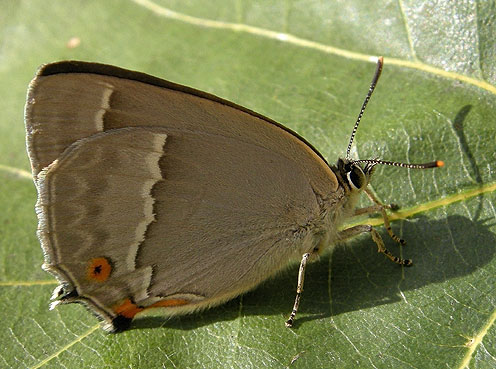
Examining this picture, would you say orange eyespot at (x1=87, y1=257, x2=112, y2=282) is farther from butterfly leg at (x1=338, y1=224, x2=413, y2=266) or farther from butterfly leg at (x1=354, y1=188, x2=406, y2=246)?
butterfly leg at (x1=354, y1=188, x2=406, y2=246)

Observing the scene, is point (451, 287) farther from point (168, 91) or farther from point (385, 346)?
point (168, 91)

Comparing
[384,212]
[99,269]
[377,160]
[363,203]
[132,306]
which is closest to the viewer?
[99,269]

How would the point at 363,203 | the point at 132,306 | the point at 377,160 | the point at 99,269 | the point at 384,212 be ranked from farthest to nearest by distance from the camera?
1. the point at 363,203
2. the point at 377,160
3. the point at 384,212
4. the point at 132,306
5. the point at 99,269

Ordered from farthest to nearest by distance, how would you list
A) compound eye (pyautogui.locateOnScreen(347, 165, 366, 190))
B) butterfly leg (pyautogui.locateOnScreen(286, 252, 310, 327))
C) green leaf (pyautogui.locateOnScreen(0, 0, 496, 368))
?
1. compound eye (pyautogui.locateOnScreen(347, 165, 366, 190))
2. butterfly leg (pyautogui.locateOnScreen(286, 252, 310, 327))
3. green leaf (pyautogui.locateOnScreen(0, 0, 496, 368))

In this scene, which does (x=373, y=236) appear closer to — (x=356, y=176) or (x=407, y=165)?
(x=356, y=176)

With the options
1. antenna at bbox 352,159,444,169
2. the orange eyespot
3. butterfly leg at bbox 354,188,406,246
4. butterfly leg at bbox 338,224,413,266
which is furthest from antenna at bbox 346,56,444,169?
the orange eyespot

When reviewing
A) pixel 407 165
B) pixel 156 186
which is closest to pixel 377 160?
pixel 407 165

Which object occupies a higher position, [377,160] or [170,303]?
[377,160]

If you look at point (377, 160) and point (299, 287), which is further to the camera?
point (377, 160)
